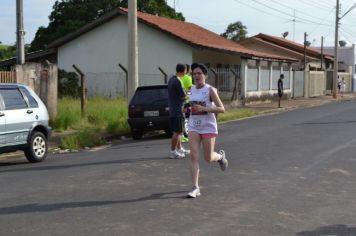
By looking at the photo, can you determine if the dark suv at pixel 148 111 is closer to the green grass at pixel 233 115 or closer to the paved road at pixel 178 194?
the paved road at pixel 178 194

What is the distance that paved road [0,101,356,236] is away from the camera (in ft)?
21.2

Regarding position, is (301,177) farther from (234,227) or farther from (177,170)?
(234,227)

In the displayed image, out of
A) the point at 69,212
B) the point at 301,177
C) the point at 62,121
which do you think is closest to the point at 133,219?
the point at 69,212

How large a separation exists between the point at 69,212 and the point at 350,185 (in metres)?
4.19

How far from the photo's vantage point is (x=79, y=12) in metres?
46.3

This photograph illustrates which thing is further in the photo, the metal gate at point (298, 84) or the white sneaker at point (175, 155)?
the metal gate at point (298, 84)

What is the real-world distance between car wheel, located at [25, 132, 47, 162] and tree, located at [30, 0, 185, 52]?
3429cm

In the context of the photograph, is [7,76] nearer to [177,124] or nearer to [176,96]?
[176,96]

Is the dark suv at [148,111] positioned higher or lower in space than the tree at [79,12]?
lower

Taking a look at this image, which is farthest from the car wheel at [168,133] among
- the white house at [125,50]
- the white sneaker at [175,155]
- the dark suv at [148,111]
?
the white house at [125,50]

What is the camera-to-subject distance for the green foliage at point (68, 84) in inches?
1208

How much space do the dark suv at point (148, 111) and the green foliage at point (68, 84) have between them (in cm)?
1406

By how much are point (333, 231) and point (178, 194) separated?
242 cm

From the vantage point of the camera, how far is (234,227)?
21.0 ft
